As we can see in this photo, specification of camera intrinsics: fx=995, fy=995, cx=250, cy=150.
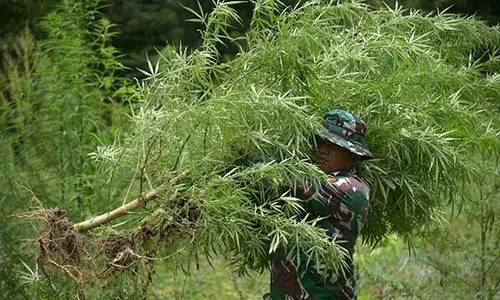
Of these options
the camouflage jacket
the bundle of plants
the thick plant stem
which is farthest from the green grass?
the thick plant stem

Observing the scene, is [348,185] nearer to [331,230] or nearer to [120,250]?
[331,230]

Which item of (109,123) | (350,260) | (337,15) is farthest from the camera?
(109,123)

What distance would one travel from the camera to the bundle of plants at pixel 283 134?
13.6 feet

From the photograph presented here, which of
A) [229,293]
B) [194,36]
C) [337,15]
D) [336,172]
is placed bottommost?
[229,293]

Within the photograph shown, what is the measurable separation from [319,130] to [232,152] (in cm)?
39

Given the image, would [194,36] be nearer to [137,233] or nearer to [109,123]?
[109,123]

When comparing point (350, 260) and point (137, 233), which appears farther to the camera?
point (350, 260)

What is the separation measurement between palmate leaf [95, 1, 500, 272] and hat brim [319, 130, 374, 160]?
6cm

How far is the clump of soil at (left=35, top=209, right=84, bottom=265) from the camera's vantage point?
4191mm

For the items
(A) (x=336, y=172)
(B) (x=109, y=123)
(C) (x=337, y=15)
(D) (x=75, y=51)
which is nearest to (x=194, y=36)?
(B) (x=109, y=123)

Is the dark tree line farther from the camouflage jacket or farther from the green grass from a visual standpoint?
the camouflage jacket

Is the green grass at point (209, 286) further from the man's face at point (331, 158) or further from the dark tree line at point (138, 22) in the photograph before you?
the man's face at point (331, 158)

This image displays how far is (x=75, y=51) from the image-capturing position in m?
6.61

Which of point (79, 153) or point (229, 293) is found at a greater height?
point (79, 153)
